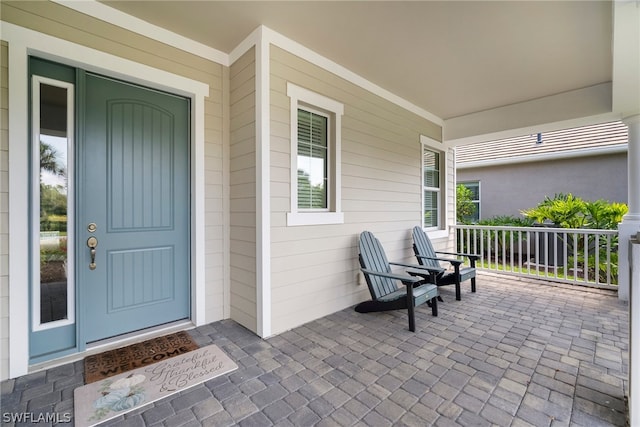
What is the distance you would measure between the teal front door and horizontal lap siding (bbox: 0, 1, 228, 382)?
23cm

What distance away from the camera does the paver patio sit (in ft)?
5.66

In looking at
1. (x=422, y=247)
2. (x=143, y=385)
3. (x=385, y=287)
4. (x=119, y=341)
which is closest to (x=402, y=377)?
(x=385, y=287)

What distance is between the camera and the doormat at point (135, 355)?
216 cm

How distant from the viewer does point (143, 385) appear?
6.54 ft

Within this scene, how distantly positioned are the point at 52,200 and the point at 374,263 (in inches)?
125

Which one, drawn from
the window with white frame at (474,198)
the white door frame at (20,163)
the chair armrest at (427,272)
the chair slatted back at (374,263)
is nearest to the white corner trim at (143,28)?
the white door frame at (20,163)

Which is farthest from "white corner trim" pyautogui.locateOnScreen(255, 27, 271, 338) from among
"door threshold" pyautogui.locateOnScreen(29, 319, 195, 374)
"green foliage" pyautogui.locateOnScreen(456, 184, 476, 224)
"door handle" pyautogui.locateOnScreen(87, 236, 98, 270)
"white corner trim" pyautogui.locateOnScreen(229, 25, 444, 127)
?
"green foliage" pyautogui.locateOnScreen(456, 184, 476, 224)

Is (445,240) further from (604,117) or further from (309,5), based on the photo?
(309,5)

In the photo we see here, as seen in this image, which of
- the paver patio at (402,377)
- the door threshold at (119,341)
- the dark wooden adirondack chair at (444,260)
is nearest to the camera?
the paver patio at (402,377)

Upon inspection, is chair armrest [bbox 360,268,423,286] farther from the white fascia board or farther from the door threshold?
the white fascia board

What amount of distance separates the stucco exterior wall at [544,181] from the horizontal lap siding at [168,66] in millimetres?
8223

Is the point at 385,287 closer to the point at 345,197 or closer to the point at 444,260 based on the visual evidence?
the point at 345,197

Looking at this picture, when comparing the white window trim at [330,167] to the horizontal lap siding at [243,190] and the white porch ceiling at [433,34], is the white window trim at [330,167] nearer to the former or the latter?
the horizontal lap siding at [243,190]

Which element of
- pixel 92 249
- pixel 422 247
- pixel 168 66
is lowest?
pixel 422 247
